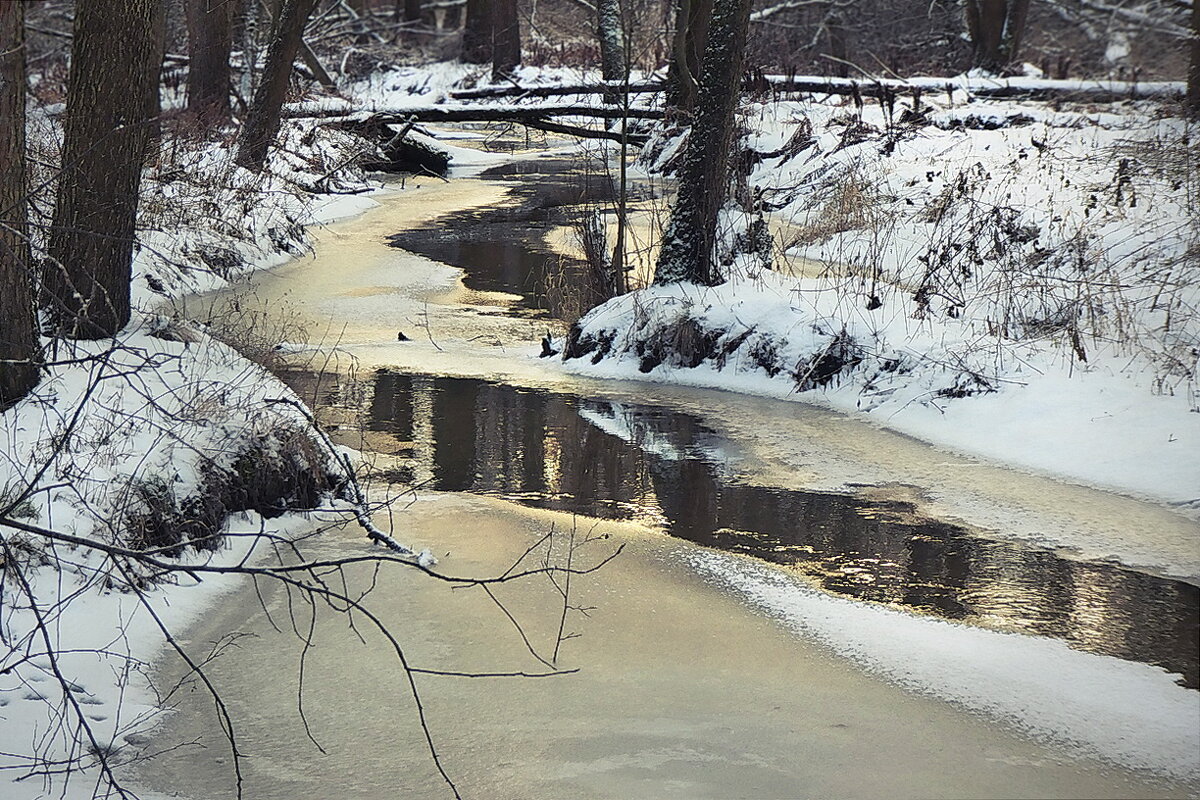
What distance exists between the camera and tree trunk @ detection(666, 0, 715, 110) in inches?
438

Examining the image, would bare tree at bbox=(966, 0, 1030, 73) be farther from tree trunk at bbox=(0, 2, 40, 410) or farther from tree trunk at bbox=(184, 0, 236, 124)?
tree trunk at bbox=(0, 2, 40, 410)

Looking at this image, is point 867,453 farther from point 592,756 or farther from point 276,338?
point 276,338

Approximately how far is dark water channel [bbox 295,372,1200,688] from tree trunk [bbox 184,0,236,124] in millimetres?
9586

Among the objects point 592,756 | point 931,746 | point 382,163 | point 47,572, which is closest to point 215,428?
point 47,572

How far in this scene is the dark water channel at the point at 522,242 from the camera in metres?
11.1

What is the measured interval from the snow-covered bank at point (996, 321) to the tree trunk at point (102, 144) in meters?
3.38

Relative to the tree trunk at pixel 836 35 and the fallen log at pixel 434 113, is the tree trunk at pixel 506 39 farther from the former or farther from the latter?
the fallen log at pixel 434 113

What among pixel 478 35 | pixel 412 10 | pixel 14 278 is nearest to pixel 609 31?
pixel 478 35

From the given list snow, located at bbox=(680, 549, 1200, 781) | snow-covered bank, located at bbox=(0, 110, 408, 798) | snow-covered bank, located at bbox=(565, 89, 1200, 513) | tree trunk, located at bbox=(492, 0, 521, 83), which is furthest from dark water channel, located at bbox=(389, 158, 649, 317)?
tree trunk, located at bbox=(492, 0, 521, 83)

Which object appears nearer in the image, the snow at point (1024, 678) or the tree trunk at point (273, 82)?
the snow at point (1024, 678)

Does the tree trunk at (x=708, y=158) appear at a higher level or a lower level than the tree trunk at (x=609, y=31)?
lower

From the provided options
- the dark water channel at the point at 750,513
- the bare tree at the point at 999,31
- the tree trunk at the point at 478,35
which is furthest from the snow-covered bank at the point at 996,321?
the tree trunk at the point at 478,35

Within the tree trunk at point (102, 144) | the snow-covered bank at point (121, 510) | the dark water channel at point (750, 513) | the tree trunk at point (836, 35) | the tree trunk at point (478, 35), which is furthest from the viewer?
the tree trunk at point (836, 35)

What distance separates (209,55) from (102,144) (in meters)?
10.8
